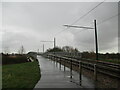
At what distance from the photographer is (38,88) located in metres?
8.38

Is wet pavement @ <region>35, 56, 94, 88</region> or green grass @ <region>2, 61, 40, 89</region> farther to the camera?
green grass @ <region>2, 61, 40, 89</region>

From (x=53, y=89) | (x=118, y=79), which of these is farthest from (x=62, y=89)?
(x=118, y=79)

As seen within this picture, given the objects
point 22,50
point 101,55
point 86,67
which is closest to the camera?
point 86,67

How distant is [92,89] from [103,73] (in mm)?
3536

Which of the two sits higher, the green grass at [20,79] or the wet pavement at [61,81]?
the wet pavement at [61,81]

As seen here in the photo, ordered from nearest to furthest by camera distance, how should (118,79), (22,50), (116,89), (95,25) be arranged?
1. (116,89)
2. (118,79)
3. (95,25)
4. (22,50)

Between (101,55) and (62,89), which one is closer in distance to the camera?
(62,89)

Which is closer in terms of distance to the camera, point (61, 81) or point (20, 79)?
point (61, 81)

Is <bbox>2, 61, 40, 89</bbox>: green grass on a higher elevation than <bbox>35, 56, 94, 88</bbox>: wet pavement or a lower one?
lower

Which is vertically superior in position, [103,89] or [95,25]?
[95,25]

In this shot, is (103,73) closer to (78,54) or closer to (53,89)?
(53,89)

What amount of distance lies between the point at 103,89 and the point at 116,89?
Result: 1.88 feet

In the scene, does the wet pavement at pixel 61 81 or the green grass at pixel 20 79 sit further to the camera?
the green grass at pixel 20 79

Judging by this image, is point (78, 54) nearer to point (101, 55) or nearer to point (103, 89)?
point (101, 55)
